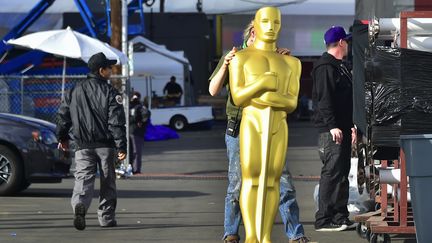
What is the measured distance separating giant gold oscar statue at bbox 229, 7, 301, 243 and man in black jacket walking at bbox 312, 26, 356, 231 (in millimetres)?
3665

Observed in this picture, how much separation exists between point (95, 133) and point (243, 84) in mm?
4328

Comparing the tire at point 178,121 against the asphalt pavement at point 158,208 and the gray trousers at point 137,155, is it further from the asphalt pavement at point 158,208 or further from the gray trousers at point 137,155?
the gray trousers at point 137,155

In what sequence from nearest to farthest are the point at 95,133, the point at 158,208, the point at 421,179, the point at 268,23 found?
the point at 268,23
the point at 421,179
the point at 95,133
the point at 158,208

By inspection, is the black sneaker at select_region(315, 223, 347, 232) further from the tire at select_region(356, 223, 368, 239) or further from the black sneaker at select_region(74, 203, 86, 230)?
the black sneaker at select_region(74, 203, 86, 230)

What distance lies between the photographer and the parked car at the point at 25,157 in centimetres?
1498

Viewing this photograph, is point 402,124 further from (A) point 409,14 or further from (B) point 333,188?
(B) point 333,188

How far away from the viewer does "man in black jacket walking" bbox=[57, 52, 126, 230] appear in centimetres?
1158

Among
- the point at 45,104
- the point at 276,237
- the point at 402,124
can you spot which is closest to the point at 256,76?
the point at 402,124

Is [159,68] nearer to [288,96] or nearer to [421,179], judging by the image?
[421,179]

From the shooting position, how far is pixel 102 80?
39.2 feet

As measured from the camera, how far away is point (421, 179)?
26.9ft

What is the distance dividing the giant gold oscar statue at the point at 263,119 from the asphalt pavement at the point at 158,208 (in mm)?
3113

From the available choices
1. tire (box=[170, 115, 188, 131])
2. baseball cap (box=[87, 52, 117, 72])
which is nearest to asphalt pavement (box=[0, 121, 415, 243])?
baseball cap (box=[87, 52, 117, 72])

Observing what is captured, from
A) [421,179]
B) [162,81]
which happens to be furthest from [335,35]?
[162,81]
